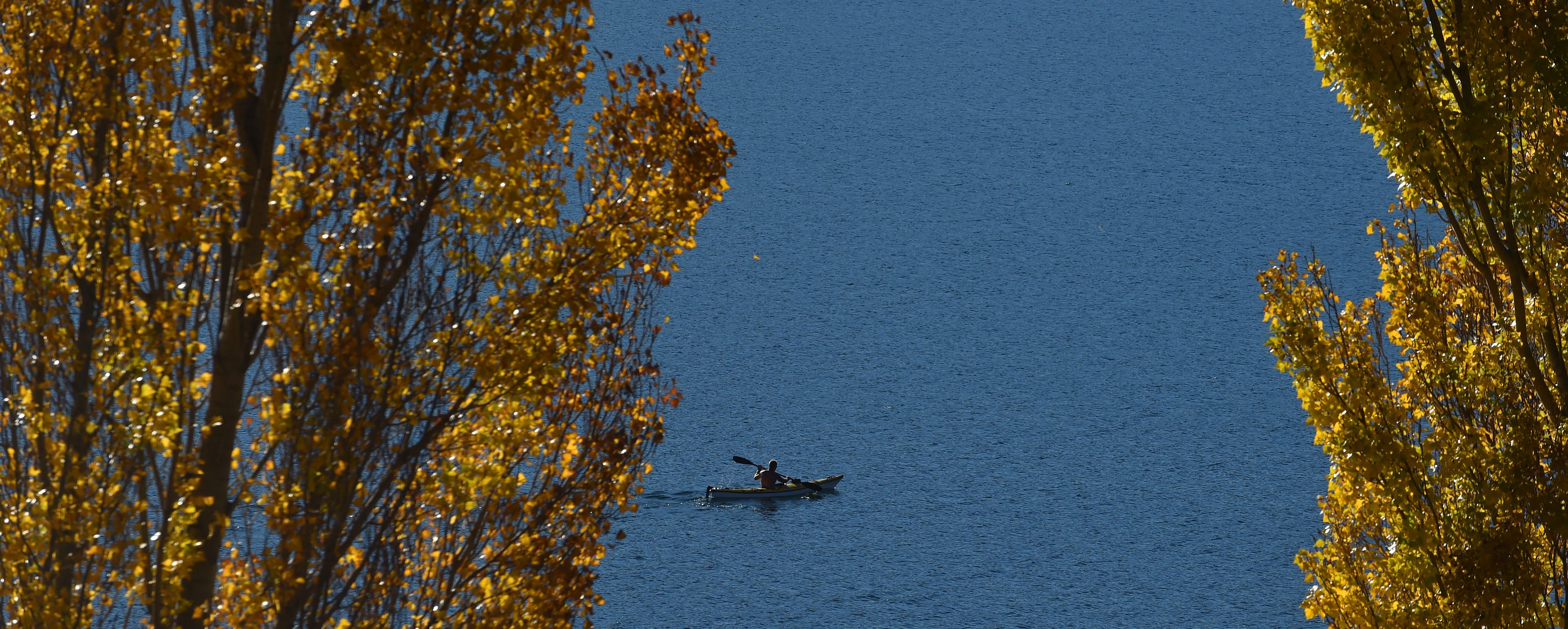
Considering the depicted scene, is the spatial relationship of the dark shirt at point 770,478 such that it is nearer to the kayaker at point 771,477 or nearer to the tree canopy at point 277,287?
the kayaker at point 771,477

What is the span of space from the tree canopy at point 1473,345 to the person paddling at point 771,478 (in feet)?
19.2

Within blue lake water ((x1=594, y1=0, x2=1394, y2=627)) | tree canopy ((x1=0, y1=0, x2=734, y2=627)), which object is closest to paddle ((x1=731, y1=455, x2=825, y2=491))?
blue lake water ((x1=594, y1=0, x2=1394, y2=627))

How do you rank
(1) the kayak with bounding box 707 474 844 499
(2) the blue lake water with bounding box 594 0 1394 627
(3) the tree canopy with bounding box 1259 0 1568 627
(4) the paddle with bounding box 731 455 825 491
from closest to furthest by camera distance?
1. (3) the tree canopy with bounding box 1259 0 1568 627
2. (2) the blue lake water with bounding box 594 0 1394 627
3. (1) the kayak with bounding box 707 474 844 499
4. (4) the paddle with bounding box 731 455 825 491

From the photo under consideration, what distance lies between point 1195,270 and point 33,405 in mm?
11575

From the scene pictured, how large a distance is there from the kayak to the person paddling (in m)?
0.03

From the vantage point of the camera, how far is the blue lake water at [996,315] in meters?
9.06


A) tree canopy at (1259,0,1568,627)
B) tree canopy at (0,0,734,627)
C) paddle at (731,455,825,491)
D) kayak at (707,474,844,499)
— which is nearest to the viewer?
tree canopy at (0,0,734,627)

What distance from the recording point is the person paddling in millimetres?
9773

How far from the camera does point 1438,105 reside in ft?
13.0

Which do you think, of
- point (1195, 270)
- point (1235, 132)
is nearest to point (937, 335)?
point (1195, 270)

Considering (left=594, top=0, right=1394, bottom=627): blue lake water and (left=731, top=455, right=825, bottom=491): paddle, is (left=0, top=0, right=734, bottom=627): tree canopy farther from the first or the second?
(left=731, top=455, right=825, bottom=491): paddle

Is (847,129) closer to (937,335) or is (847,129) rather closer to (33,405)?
(937,335)

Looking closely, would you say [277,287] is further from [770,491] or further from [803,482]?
[803,482]

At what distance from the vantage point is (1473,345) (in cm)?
430
